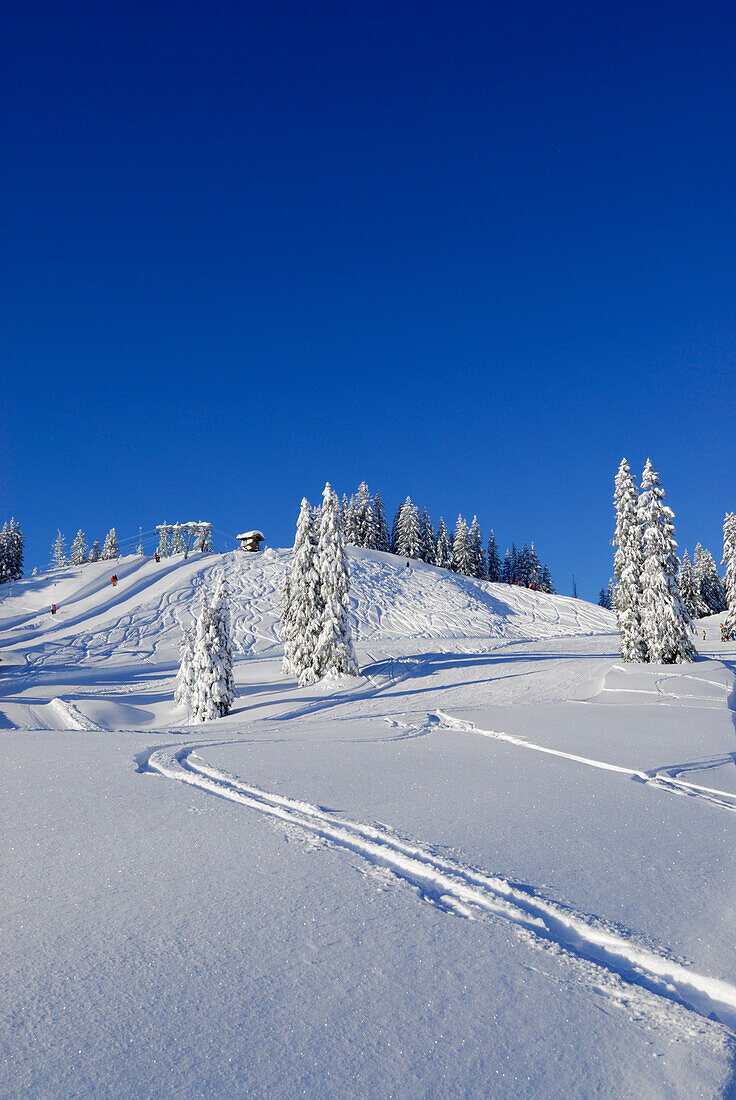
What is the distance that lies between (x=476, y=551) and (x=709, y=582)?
32.7 metres

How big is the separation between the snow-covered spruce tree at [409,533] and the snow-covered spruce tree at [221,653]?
59510 millimetres

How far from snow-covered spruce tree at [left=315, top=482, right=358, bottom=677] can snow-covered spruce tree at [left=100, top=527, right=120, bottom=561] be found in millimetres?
81969

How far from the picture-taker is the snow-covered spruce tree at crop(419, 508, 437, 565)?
87562 millimetres

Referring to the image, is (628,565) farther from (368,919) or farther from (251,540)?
(251,540)

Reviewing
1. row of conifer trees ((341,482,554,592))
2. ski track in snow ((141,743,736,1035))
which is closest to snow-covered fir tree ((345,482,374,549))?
row of conifer trees ((341,482,554,592))

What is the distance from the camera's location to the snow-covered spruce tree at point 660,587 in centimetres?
2855

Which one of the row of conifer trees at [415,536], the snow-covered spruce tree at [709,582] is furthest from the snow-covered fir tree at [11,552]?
Answer: the snow-covered spruce tree at [709,582]

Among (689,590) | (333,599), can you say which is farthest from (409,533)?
(333,599)

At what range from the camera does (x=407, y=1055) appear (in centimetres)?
224

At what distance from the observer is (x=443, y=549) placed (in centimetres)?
9225

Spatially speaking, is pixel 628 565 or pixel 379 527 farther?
pixel 379 527

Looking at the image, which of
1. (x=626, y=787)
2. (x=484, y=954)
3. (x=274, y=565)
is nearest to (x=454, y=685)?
(x=626, y=787)

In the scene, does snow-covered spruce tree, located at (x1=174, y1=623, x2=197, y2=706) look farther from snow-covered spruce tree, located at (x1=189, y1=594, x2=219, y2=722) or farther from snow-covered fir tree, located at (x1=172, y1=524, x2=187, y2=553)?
snow-covered fir tree, located at (x1=172, y1=524, x2=187, y2=553)

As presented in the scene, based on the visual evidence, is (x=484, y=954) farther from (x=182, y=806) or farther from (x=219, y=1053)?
(x=182, y=806)
